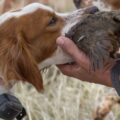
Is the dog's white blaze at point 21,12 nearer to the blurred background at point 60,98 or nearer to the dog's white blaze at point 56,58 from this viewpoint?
the dog's white blaze at point 56,58

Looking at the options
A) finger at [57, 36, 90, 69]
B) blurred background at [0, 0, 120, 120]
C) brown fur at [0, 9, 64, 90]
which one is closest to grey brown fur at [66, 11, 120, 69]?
finger at [57, 36, 90, 69]

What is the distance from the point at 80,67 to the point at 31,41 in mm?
282

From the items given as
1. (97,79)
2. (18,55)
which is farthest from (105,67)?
(18,55)

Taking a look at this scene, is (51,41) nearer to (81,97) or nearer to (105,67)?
(105,67)

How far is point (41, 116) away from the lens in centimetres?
363

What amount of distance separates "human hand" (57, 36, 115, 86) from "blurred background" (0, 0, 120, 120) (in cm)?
106

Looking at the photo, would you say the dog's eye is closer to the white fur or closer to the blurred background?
the white fur

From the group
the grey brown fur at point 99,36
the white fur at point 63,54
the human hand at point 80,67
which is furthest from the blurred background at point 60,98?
the grey brown fur at point 99,36

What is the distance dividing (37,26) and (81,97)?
166 centimetres

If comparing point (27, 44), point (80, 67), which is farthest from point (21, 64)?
point (80, 67)

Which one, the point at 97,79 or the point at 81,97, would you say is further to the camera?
the point at 81,97

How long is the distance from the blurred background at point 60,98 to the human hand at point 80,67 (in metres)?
1.06

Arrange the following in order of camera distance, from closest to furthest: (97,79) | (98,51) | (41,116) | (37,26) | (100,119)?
(98,51), (37,26), (97,79), (100,119), (41,116)

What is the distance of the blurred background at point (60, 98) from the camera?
359 cm
